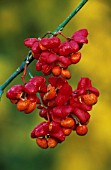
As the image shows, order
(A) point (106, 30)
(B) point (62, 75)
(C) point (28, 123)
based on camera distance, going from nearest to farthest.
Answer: (B) point (62, 75), (C) point (28, 123), (A) point (106, 30)

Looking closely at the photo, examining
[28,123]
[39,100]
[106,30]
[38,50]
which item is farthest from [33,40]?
[106,30]

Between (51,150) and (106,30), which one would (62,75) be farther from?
(106,30)

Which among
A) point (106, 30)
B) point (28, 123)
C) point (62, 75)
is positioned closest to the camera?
point (62, 75)

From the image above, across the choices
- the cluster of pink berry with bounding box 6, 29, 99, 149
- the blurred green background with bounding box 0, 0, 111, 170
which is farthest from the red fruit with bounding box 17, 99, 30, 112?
the blurred green background with bounding box 0, 0, 111, 170

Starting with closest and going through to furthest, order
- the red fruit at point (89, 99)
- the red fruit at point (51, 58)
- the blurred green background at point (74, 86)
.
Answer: the red fruit at point (51, 58) → the red fruit at point (89, 99) → the blurred green background at point (74, 86)

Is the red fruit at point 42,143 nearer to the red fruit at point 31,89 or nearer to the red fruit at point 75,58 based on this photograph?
the red fruit at point 31,89

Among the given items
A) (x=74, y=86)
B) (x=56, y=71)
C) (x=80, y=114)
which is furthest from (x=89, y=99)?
(x=74, y=86)

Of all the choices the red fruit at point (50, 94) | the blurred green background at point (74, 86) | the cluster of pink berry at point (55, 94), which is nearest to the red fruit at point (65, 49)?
the cluster of pink berry at point (55, 94)

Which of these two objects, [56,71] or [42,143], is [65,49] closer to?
[56,71]
